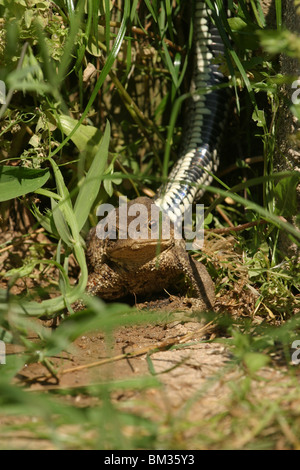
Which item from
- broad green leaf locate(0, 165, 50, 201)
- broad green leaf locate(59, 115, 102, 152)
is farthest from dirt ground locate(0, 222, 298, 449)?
broad green leaf locate(59, 115, 102, 152)

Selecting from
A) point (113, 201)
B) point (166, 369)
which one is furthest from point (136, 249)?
point (166, 369)

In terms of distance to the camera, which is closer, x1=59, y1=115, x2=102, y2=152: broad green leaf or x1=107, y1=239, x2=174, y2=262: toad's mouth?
x1=107, y1=239, x2=174, y2=262: toad's mouth

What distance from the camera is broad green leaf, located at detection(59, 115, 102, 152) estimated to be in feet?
9.16

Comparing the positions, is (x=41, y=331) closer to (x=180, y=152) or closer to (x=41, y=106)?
(x=41, y=106)

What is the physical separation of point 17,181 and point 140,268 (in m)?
0.80

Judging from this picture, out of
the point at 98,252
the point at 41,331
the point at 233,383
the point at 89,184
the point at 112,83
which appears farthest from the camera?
the point at 112,83

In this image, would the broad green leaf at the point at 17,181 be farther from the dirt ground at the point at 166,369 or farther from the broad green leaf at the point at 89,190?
the dirt ground at the point at 166,369

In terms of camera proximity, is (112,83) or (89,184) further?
(112,83)

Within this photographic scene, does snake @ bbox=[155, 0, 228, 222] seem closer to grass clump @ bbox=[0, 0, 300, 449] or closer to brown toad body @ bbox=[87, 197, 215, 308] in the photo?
grass clump @ bbox=[0, 0, 300, 449]

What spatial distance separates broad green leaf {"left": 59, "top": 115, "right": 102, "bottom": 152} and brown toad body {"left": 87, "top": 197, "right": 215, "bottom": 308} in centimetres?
47

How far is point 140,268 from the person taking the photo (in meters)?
2.73
